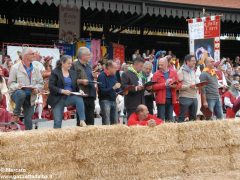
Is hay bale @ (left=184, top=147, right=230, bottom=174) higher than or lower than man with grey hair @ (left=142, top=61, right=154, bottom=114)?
lower

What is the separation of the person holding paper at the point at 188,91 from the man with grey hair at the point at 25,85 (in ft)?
9.21

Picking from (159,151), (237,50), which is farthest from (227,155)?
(237,50)

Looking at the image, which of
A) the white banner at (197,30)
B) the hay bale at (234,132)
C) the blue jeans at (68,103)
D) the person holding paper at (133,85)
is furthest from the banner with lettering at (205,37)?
the blue jeans at (68,103)

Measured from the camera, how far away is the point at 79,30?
56.7 feet

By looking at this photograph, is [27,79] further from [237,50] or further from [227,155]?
[237,50]

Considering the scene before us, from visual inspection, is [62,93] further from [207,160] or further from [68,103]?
[207,160]

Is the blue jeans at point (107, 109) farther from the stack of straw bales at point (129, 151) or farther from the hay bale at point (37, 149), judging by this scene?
the hay bale at point (37, 149)

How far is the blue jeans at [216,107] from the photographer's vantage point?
9074 millimetres

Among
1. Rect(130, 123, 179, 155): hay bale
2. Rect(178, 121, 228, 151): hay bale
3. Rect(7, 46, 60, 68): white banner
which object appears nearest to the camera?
Rect(130, 123, 179, 155): hay bale

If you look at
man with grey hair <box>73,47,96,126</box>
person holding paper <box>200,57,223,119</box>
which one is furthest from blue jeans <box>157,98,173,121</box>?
man with grey hair <box>73,47,96,126</box>

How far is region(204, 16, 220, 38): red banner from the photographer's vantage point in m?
11.7

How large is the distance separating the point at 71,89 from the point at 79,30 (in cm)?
1030

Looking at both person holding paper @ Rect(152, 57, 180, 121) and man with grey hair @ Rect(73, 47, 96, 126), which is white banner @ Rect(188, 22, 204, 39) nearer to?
person holding paper @ Rect(152, 57, 180, 121)

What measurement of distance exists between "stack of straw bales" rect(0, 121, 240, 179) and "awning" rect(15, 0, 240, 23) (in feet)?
25.6
